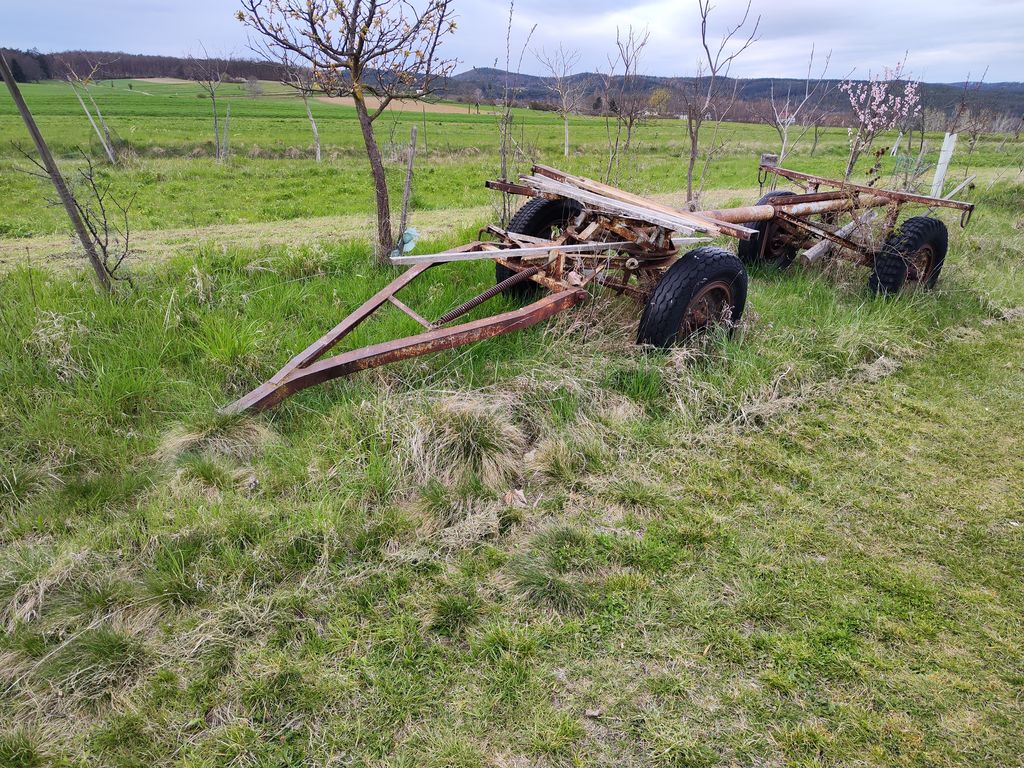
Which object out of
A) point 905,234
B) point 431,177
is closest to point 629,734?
point 905,234

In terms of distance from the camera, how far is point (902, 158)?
11141 mm

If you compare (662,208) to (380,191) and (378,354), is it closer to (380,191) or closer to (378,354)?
(378,354)

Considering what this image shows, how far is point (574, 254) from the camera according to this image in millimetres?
4297

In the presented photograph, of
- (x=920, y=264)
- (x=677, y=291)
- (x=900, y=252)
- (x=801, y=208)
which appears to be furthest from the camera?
(x=920, y=264)

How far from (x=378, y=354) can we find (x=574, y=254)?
1.83m

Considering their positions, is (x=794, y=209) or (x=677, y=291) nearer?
(x=677, y=291)

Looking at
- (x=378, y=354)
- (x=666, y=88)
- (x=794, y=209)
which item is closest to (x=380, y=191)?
(x=378, y=354)

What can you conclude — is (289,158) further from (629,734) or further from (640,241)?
(629,734)

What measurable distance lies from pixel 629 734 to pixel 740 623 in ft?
2.37

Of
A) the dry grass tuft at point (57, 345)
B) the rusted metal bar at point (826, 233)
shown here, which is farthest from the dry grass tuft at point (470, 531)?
the rusted metal bar at point (826, 233)

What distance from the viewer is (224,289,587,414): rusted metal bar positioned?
3.19 m

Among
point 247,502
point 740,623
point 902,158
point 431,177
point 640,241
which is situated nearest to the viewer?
point 740,623

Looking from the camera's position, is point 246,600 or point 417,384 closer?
point 246,600

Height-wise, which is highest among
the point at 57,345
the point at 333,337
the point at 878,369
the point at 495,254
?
the point at 495,254
